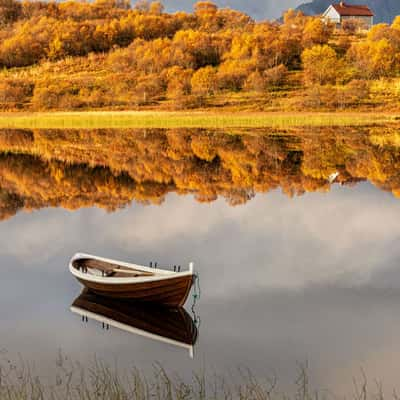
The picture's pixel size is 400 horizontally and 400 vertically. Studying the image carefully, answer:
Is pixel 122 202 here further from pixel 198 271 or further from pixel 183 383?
pixel 183 383

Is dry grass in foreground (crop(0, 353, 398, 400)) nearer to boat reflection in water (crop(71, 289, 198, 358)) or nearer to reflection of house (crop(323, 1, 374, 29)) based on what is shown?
boat reflection in water (crop(71, 289, 198, 358))

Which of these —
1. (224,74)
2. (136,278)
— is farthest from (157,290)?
(224,74)

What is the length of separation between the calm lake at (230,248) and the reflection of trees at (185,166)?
0.15 meters

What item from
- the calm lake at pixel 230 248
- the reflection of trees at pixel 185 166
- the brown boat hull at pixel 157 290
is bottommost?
the reflection of trees at pixel 185 166

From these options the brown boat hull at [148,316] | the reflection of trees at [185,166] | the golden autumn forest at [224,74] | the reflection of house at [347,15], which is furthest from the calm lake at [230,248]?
the reflection of house at [347,15]

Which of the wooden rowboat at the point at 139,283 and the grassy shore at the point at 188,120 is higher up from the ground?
the wooden rowboat at the point at 139,283

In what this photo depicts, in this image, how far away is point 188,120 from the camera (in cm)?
7762

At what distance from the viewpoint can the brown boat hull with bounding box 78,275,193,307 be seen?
13.2 m

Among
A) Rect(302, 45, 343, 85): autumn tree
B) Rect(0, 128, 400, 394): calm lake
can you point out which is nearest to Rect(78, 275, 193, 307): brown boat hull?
Rect(0, 128, 400, 394): calm lake

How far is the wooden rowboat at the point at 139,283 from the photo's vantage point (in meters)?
13.2

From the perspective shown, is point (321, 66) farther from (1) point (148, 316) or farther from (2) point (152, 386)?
(2) point (152, 386)

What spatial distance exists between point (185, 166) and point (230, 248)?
66.9ft

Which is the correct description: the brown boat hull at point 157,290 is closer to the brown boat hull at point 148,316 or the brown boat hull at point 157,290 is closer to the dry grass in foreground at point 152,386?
the brown boat hull at point 148,316

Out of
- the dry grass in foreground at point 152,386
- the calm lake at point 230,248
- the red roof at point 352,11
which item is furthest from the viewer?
the red roof at point 352,11
